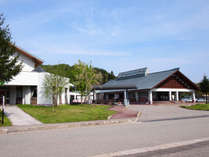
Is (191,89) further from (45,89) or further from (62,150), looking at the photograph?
(62,150)

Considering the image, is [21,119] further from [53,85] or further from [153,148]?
[53,85]

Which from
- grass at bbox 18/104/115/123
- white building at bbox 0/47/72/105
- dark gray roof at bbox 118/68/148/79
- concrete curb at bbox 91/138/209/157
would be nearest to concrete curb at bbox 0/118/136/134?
grass at bbox 18/104/115/123

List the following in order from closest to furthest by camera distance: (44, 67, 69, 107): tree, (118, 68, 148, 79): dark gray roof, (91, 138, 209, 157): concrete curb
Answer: (91, 138, 209, 157): concrete curb → (44, 67, 69, 107): tree → (118, 68, 148, 79): dark gray roof

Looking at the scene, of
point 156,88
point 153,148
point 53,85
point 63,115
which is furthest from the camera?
point 156,88

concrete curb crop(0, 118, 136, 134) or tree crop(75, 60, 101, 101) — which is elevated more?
tree crop(75, 60, 101, 101)

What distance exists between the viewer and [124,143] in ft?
25.0

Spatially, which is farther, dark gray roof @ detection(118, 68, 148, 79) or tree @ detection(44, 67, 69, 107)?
dark gray roof @ detection(118, 68, 148, 79)

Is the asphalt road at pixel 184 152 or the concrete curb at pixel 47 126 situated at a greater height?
the asphalt road at pixel 184 152

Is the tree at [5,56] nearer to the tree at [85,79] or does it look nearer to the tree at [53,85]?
the tree at [53,85]

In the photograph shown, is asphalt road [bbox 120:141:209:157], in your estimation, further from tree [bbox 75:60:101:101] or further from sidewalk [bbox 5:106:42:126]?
tree [bbox 75:60:101:101]

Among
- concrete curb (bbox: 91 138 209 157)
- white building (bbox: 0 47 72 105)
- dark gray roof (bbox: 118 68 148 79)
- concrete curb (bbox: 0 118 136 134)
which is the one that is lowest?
concrete curb (bbox: 0 118 136 134)

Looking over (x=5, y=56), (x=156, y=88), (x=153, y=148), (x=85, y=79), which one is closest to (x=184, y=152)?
(x=153, y=148)

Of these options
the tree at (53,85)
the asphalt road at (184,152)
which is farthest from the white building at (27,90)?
the asphalt road at (184,152)

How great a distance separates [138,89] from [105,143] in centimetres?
3423
